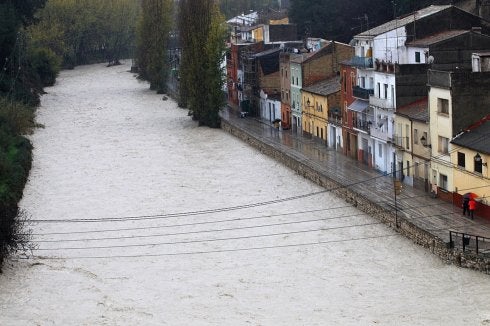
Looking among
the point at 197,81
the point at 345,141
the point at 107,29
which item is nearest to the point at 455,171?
the point at 345,141

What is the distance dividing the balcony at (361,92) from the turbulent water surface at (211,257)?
3941 mm

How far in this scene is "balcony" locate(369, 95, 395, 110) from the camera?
3691cm

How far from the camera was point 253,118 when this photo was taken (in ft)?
192

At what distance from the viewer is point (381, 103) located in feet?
124

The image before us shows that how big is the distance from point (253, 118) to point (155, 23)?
70.6 feet

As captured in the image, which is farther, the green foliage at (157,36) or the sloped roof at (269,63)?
the green foliage at (157,36)

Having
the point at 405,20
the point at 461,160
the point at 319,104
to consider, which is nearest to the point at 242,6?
the point at 319,104

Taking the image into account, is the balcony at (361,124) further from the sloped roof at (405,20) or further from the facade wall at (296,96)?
the facade wall at (296,96)

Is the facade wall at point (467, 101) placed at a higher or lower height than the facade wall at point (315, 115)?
higher

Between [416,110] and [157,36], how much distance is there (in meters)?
44.1

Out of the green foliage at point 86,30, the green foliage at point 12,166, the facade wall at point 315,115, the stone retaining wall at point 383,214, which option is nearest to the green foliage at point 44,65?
the green foliage at point 86,30

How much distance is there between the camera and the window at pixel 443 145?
104 ft

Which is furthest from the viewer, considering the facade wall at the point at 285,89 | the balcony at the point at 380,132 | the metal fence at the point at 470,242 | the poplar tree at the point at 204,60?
the poplar tree at the point at 204,60

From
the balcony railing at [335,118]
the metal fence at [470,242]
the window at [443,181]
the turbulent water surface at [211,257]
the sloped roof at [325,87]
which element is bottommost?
the turbulent water surface at [211,257]
